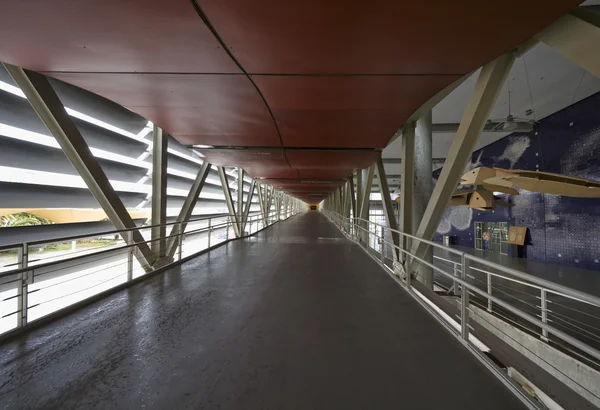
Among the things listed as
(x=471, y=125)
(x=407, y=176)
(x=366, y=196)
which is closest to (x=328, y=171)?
(x=366, y=196)

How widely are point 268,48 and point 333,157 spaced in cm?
464

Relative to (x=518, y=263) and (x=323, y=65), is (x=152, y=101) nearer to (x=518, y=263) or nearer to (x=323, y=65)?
(x=323, y=65)

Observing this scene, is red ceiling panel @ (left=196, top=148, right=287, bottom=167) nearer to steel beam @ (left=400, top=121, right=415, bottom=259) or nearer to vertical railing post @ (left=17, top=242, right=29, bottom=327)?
steel beam @ (left=400, top=121, right=415, bottom=259)

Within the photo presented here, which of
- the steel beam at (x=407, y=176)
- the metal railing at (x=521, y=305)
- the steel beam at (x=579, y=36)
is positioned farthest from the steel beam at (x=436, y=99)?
the metal railing at (x=521, y=305)

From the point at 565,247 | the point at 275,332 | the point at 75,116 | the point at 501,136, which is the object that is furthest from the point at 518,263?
the point at 75,116

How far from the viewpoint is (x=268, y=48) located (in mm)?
2168

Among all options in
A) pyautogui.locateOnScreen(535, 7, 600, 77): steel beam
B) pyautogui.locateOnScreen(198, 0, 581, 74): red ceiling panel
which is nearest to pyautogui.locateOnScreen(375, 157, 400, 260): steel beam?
pyautogui.locateOnScreen(198, 0, 581, 74): red ceiling panel

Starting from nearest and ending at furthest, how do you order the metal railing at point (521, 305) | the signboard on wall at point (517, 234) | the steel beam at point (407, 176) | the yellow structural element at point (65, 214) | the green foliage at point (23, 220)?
the metal railing at point (521, 305) < the steel beam at point (407, 176) < the green foliage at point (23, 220) < the yellow structural element at point (65, 214) < the signboard on wall at point (517, 234)

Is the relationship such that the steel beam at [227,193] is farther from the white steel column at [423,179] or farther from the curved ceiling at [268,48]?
the white steel column at [423,179]

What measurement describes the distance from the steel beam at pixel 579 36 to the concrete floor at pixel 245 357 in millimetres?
2241

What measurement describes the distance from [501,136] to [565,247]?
5950mm

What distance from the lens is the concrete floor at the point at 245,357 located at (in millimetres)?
1584

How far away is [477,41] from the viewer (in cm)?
200

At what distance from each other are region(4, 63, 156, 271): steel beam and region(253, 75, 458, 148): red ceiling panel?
8.61 feet
